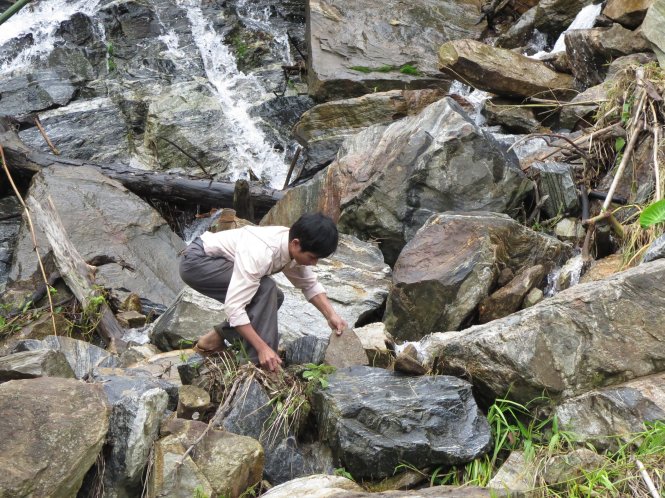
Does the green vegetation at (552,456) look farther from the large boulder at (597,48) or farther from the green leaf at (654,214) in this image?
the large boulder at (597,48)

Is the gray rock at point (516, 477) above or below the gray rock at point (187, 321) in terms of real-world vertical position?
above

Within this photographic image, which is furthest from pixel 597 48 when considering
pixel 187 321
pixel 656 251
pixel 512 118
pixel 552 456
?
pixel 552 456

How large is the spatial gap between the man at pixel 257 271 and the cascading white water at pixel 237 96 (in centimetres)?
617

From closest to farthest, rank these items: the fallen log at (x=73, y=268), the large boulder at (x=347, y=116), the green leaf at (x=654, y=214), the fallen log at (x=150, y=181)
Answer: the green leaf at (x=654, y=214) → the fallen log at (x=73, y=268) → the fallen log at (x=150, y=181) → the large boulder at (x=347, y=116)

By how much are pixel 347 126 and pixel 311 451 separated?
6331mm

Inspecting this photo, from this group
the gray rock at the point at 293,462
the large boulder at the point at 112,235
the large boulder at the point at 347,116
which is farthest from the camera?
the large boulder at the point at 347,116

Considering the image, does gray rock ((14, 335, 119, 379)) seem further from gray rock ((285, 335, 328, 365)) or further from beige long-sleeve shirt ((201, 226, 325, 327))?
beige long-sleeve shirt ((201, 226, 325, 327))

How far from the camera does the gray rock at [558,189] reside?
23.5 feet

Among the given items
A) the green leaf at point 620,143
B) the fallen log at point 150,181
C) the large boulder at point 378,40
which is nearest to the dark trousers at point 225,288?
the green leaf at point 620,143

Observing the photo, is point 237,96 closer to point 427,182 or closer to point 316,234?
point 427,182

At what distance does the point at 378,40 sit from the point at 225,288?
27.1 ft

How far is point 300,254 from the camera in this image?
440cm

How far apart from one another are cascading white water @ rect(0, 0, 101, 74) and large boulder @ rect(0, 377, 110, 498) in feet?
33.6

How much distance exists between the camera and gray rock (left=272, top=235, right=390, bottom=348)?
6.12 metres
